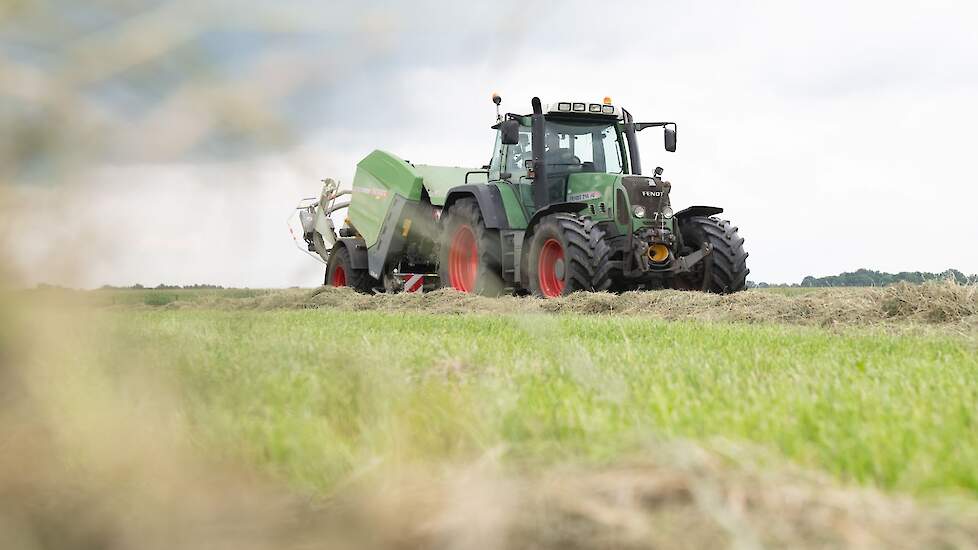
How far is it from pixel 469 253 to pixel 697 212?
3263 millimetres

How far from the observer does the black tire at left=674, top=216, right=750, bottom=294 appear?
11.5 metres

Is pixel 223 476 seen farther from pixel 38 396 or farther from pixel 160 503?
pixel 38 396

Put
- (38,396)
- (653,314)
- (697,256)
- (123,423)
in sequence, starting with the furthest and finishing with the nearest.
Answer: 1. (697,256)
2. (653,314)
3. (38,396)
4. (123,423)

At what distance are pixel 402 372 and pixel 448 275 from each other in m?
9.40

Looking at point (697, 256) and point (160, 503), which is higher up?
point (697, 256)

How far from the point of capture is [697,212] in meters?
11.8

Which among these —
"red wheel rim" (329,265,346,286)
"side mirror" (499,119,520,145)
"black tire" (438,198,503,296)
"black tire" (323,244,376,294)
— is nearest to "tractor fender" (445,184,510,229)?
"black tire" (438,198,503,296)

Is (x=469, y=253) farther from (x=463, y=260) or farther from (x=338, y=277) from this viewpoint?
(x=338, y=277)

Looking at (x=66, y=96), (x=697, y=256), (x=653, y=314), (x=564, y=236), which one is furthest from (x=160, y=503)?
(x=697, y=256)

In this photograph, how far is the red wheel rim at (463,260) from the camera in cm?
1286

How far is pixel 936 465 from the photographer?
228cm

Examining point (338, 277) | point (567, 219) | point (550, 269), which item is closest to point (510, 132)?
point (567, 219)

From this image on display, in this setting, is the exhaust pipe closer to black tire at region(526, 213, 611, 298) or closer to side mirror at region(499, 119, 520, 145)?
black tire at region(526, 213, 611, 298)

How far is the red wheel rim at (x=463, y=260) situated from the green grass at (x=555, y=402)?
7705 mm
